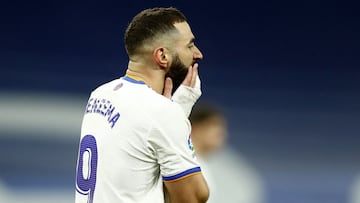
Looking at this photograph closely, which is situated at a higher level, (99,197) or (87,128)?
(87,128)

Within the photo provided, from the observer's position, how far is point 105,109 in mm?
1734

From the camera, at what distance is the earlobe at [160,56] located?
5.72 feet

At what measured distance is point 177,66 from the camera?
1779 mm

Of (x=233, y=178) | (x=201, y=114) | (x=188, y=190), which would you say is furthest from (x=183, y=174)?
(x=233, y=178)

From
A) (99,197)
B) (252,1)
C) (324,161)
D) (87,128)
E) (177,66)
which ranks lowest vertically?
(99,197)

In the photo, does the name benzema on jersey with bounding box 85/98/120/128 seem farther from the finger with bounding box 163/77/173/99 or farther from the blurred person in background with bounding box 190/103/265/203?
the blurred person in background with bounding box 190/103/265/203

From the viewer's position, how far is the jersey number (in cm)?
172

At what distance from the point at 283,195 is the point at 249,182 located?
6.0 inches

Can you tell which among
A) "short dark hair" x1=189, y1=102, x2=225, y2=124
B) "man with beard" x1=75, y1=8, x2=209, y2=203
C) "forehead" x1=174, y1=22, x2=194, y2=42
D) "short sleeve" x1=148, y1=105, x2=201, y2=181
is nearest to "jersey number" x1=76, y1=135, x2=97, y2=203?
"man with beard" x1=75, y1=8, x2=209, y2=203

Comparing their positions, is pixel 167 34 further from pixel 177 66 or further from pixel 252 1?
pixel 252 1

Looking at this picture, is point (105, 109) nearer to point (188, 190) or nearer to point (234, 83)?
point (188, 190)

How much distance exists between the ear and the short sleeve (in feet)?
0.42

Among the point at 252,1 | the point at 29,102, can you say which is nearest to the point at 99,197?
the point at 29,102

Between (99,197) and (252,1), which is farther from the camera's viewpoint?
(252,1)
